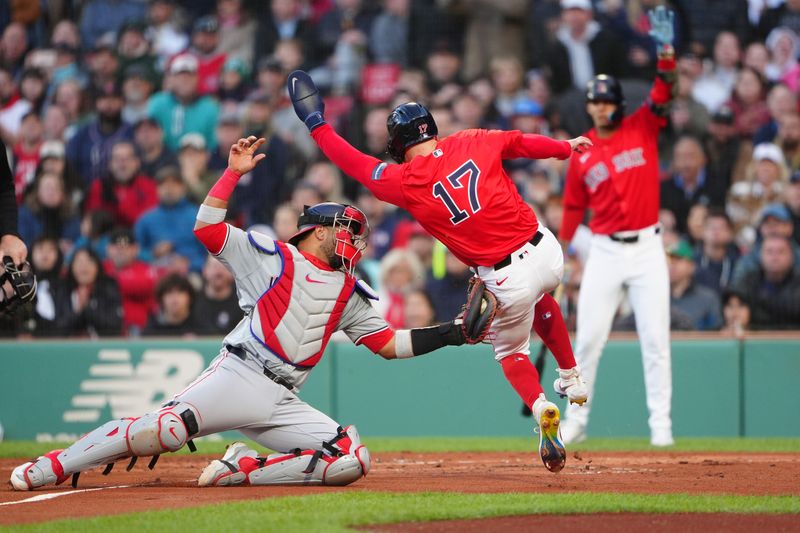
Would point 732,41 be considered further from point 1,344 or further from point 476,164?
point 1,344

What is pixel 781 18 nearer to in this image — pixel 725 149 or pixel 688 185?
pixel 725 149

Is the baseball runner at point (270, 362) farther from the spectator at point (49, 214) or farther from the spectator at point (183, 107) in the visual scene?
the spectator at point (183, 107)

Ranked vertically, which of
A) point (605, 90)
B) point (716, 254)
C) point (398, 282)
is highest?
point (605, 90)

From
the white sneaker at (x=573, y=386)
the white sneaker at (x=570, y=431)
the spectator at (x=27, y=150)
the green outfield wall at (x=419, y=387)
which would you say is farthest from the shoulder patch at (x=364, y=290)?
the spectator at (x=27, y=150)

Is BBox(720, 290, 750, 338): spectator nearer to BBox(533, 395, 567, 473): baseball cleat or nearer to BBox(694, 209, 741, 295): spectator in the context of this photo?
BBox(694, 209, 741, 295): spectator

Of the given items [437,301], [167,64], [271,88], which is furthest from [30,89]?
[437,301]

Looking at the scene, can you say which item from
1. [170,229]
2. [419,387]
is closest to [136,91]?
[170,229]
